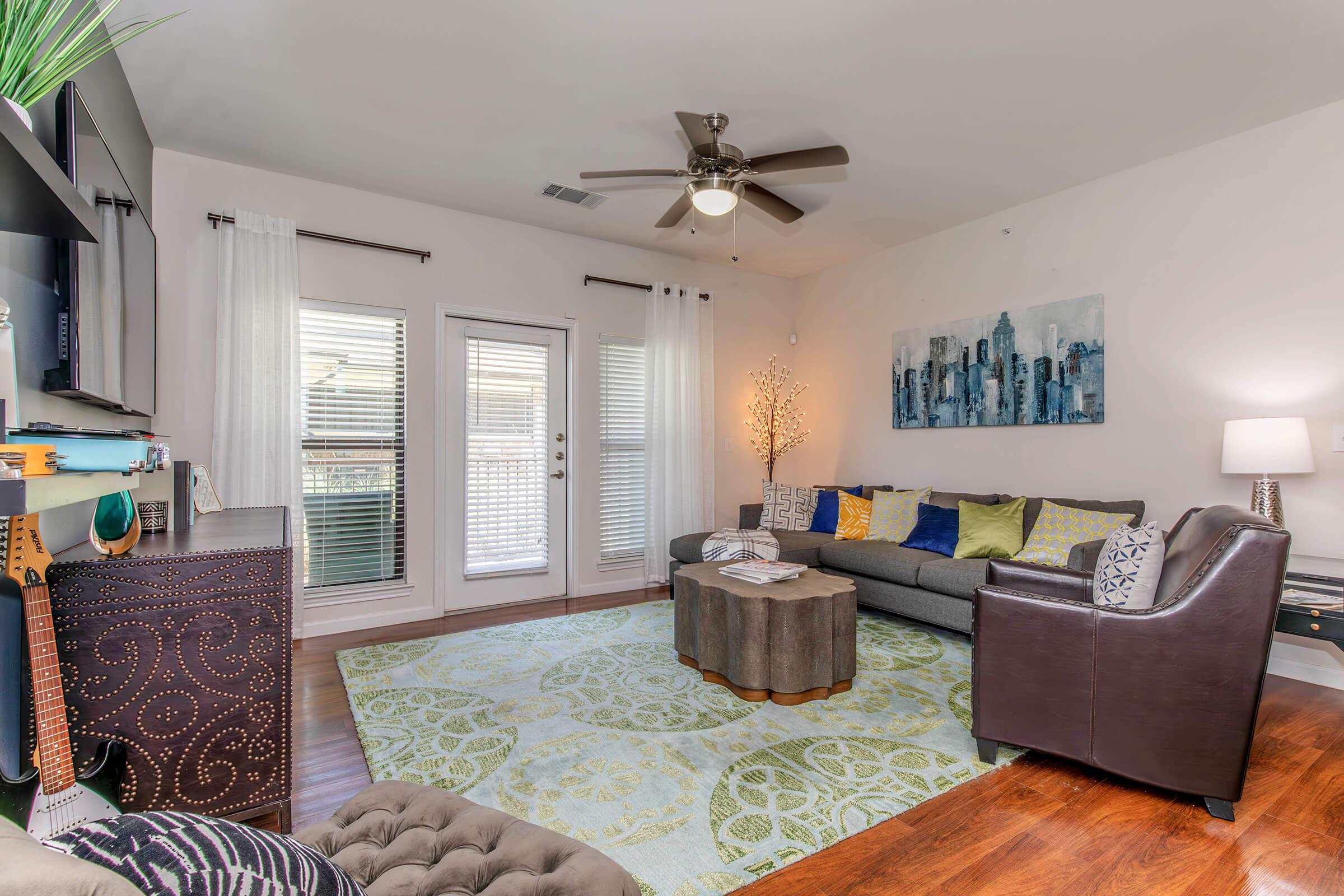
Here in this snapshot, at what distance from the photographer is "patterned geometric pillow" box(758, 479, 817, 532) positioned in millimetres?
5020

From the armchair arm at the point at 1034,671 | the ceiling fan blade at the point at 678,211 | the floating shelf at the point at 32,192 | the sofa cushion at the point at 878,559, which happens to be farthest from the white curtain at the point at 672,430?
the floating shelf at the point at 32,192

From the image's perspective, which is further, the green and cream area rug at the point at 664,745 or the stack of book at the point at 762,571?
the stack of book at the point at 762,571

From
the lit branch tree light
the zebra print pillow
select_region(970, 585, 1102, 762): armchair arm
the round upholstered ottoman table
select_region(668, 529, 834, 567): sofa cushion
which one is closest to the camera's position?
the zebra print pillow

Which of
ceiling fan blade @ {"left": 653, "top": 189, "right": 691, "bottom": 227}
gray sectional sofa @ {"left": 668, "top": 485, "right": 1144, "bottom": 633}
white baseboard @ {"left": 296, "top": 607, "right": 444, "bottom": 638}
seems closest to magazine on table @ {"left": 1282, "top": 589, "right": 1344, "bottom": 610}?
gray sectional sofa @ {"left": 668, "top": 485, "right": 1144, "bottom": 633}

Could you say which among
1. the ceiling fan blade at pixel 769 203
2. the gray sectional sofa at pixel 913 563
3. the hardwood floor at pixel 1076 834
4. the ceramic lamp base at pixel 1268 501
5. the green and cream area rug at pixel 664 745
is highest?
the ceiling fan blade at pixel 769 203

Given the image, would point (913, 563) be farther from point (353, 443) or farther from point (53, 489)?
point (53, 489)

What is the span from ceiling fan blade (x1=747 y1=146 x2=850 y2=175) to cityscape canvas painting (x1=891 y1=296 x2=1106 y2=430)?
6.99 feet

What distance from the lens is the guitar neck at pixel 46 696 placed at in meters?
1.32

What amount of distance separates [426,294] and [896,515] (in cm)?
355

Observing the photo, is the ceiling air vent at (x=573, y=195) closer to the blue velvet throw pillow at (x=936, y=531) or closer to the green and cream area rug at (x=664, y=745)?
the green and cream area rug at (x=664, y=745)

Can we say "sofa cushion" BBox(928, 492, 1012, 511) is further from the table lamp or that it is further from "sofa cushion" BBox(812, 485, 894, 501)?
the table lamp

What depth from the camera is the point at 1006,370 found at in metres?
4.32

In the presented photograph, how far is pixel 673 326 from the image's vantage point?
205 inches

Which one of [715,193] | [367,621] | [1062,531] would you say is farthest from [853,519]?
[367,621]
